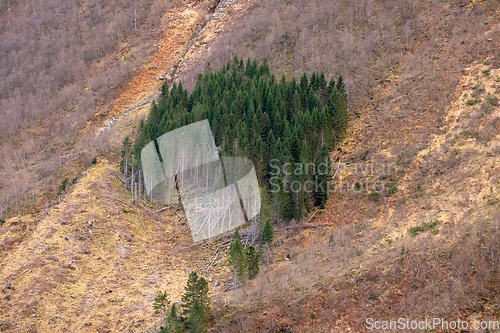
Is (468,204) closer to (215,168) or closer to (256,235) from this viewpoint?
(256,235)

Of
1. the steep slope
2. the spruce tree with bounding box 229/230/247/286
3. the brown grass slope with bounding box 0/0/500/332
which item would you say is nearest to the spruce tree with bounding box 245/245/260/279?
the spruce tree with bounding box 229/230/247/286

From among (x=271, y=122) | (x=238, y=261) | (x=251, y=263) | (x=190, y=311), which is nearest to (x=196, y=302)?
(x=190, y=311)

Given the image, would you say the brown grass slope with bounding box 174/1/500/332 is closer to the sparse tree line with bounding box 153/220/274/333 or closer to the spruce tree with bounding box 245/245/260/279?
the spruce tree with bounding box 245/245/260/279

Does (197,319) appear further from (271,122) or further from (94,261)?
(271,122)

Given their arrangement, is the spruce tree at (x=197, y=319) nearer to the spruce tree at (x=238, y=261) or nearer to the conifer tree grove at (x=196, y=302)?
the conifer tree grove at (x=196, y=302)

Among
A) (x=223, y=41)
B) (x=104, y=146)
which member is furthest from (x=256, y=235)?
(x=223, y=41)

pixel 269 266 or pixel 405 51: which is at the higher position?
pixel 405 51

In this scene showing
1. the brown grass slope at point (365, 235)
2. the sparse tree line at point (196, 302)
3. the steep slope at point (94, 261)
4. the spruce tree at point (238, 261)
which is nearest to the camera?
the sparse tree line at point (196, 302)

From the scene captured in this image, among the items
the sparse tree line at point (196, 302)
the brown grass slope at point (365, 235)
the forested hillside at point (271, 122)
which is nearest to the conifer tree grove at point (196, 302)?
the sparse tree line at point (196, 302)
